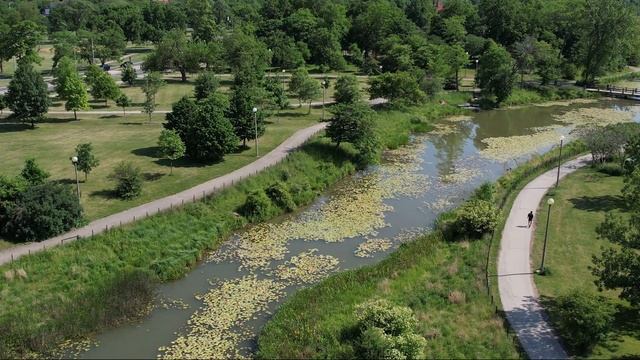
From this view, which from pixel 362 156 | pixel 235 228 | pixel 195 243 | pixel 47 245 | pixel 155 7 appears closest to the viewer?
pixel 47 245

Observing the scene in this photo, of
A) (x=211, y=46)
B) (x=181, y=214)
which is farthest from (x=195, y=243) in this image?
(x=211, y=46)

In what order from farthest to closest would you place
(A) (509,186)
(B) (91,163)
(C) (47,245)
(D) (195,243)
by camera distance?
1. (A) (509,186)
2. (B) (91,163)
3. (D) (195,243)
4. (C) (47,245)

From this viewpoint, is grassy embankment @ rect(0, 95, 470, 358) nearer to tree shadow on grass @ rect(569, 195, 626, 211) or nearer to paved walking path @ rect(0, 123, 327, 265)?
paved walking path @ rect(0, 123, 327, 265)

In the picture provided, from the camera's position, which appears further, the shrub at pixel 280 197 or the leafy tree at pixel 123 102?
the leafy tree at pixel 123 102

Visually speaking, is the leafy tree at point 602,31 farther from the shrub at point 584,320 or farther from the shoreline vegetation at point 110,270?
the shrub at point 584,320

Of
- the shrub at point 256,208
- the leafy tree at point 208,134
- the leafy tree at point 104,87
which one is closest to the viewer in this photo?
the shrub at point 256,208

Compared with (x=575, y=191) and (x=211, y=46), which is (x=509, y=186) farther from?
(x=211, y=46)

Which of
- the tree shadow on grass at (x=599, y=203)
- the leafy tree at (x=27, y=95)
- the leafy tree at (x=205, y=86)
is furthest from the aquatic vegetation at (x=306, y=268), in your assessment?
the leafy tree at (x=27, y=95)
